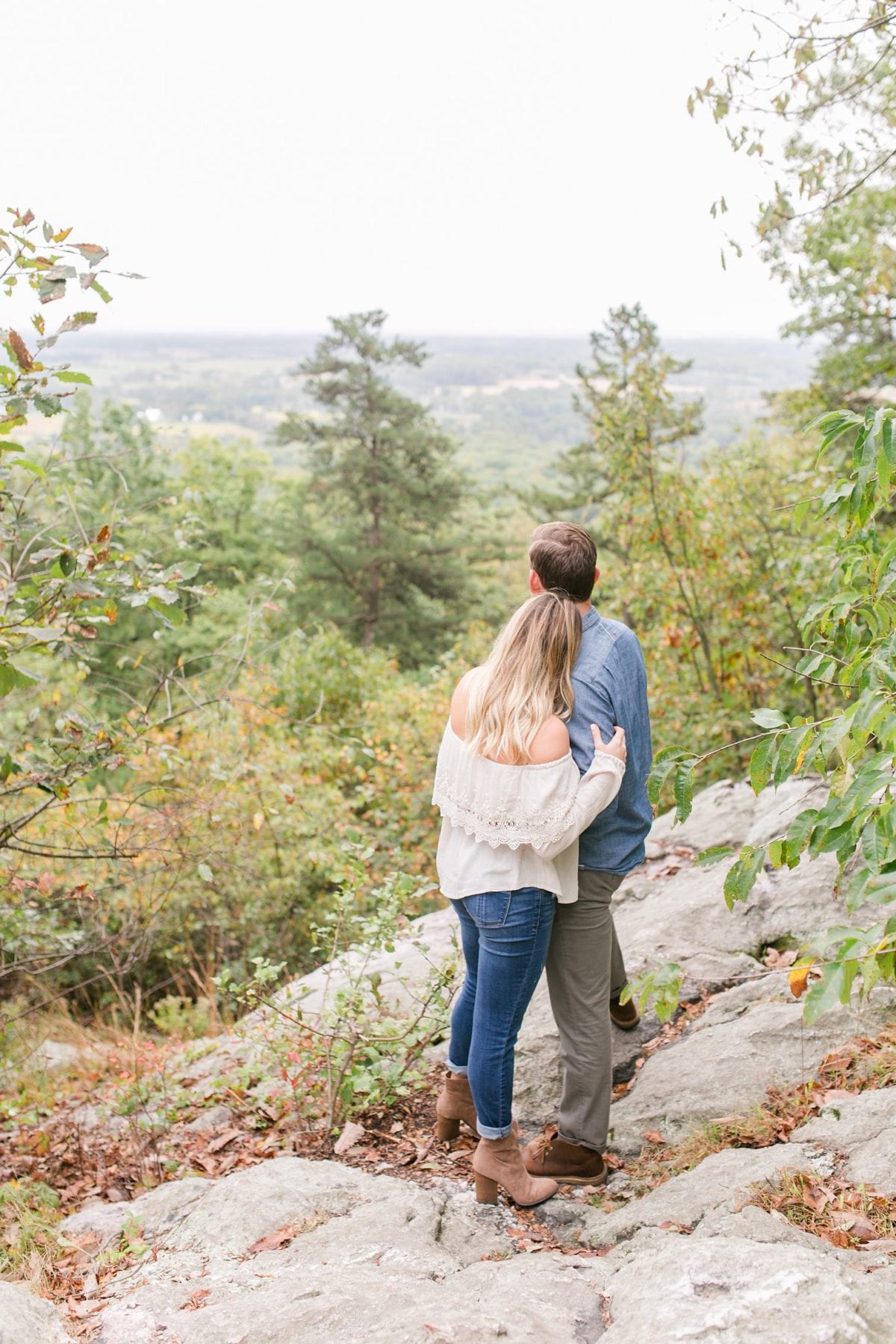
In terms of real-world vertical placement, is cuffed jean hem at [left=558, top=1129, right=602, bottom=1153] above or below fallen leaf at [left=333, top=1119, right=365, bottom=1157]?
above

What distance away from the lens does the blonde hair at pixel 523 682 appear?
282 cm

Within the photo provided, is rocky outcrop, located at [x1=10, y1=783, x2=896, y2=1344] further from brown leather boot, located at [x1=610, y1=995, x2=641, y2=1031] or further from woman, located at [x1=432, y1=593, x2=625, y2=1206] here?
woman, located at [x1=432, y1=593, x2=625, y2=1206]

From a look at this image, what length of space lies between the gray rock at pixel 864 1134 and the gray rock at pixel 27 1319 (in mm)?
2150

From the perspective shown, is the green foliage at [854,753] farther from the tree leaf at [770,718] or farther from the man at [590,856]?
the man at [590,856]

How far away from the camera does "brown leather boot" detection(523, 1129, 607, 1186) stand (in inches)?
126

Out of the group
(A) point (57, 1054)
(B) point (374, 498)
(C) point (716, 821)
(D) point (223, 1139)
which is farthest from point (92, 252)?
(B) point (374, 498)

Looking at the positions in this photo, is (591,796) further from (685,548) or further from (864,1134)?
(685,548)

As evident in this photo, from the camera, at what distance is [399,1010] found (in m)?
4.26

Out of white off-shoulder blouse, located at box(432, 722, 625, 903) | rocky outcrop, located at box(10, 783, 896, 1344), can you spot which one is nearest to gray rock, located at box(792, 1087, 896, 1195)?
rocky outcrop, located at box(10, 783, 896, 1344)

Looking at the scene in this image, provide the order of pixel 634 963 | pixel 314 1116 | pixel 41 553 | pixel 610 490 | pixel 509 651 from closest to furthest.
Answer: pixel 509 651
pixel 41 553
pixel 314 1116
pixel 634 963
pixel 610 490

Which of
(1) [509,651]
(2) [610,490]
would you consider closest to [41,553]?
(1) [509,651]

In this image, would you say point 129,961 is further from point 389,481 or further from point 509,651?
point 389,481

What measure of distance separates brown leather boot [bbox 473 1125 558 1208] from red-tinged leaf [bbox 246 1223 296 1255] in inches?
23.7

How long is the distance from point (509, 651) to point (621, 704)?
0.40 m
